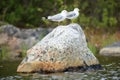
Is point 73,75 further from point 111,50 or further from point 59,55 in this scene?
point 111,50

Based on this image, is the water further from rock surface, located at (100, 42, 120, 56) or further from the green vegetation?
the green vegetation

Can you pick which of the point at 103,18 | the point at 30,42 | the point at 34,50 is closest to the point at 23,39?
the point at 30,42

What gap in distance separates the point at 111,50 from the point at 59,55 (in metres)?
6.65

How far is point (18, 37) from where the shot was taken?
25797 mm

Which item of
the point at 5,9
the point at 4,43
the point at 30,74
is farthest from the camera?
the point at 5,9

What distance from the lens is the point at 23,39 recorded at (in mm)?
25656

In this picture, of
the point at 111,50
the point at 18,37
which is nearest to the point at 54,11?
the point at 18,37

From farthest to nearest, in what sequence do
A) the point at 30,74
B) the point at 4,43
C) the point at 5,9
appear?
the point at 5,9 < the point at 4,43 < the point at 30,74

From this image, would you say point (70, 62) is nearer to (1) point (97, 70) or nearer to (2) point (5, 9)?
(1) point (97, 70)

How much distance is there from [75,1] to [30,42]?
18.2 feet

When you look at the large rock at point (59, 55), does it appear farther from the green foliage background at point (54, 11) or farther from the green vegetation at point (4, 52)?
the green foliage background at point (54, 11)

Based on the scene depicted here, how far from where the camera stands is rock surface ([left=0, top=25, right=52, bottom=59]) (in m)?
25.0

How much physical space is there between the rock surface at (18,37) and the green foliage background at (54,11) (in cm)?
270

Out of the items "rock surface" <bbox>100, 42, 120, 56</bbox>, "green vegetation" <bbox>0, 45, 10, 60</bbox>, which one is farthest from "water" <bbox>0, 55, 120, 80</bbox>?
"green vegetation" <bbox>0, 45, 10, 60</bbox>
